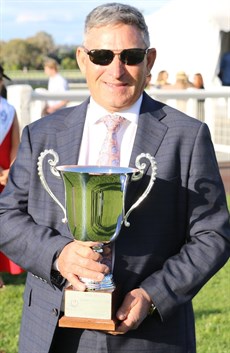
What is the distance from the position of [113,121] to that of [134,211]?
1.12 feet

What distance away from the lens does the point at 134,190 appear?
9.75 ft

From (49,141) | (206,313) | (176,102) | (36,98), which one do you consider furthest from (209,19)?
(49,141)

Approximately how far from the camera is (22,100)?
10.7m

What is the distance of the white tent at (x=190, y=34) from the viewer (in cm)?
2138

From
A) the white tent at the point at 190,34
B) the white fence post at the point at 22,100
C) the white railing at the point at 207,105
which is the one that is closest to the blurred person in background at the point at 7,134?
the white fence post at the point at 22,100

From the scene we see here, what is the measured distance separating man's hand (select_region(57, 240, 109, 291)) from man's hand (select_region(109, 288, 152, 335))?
15 centimetres

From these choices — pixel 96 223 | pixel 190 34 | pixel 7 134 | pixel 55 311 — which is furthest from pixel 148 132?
pixel 190 34

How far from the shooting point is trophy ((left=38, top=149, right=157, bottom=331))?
108 inches

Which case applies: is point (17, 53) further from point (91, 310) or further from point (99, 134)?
point (91, 310)

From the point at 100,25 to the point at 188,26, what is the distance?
19.7 meters

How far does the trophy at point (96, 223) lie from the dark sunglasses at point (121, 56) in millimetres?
377

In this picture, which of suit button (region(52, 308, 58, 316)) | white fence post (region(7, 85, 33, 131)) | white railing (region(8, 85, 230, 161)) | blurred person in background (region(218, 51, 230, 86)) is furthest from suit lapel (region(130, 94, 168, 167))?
blurred person in background (region(218, 51, 230, 86))

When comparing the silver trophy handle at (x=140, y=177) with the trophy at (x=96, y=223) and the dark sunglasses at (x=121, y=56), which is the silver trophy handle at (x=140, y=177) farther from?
the dark sunglasses at (x=121, y=56)

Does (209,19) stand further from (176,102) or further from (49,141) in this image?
(49,141)
